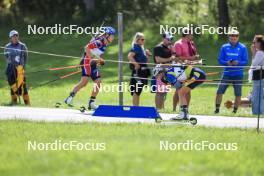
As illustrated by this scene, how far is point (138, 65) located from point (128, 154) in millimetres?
7316

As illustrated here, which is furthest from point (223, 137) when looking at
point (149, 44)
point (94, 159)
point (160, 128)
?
point (149, 44)

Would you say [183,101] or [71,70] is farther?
[71,70]

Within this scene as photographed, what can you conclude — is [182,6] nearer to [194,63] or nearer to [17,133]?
[194,63]

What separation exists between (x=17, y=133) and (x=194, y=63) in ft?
12.9

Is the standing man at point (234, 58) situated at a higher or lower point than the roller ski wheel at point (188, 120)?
higher

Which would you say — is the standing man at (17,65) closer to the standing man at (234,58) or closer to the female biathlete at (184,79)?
the standing man at (234,58)

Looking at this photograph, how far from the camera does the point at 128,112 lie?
15.8 metres

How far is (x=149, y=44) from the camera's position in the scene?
3572 centimetres

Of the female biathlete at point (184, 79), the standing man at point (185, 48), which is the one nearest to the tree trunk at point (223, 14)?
the standing man at point (185, 48)

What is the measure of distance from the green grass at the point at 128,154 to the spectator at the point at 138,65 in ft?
13.0

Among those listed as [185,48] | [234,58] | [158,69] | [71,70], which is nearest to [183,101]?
[185,48]

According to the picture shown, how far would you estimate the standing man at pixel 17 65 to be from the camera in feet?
63.9

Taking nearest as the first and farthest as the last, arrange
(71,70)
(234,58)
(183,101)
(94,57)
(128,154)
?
(128,154) < (183,101) < (94,57) < (234,58) < (71,70)

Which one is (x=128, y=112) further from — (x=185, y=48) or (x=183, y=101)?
(x=185, y=48)
